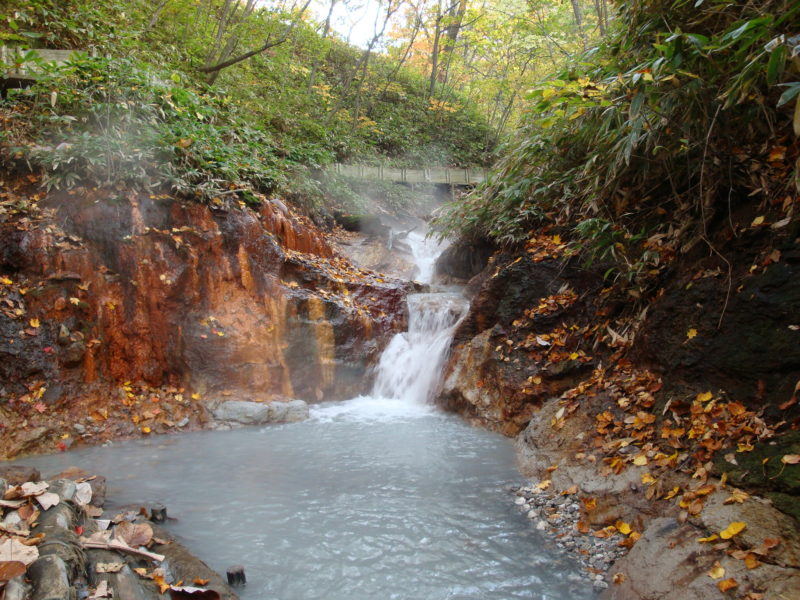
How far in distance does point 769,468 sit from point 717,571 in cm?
72

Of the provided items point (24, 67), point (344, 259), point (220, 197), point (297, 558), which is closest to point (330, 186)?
point (344, 259)

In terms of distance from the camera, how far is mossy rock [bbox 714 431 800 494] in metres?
2.65

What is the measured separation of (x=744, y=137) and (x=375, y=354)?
5.81 meters

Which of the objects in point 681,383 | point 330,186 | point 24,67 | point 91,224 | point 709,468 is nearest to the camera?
point 709,468

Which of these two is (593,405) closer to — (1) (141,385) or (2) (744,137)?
(2) (744,137)

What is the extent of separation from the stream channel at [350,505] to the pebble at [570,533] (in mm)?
86

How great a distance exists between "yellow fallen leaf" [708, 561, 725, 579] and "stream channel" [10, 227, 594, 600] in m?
0.73

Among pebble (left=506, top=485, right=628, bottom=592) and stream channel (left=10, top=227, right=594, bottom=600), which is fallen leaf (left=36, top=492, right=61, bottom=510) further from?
pebble (left=506, top=485, right=628, bottom=592)

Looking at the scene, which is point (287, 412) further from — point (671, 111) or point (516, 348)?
point (671, 111)

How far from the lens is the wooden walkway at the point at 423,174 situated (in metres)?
15.8

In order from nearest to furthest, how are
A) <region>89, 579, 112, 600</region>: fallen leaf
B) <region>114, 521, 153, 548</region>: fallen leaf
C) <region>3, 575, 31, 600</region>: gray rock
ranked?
<region>3, 575, 31, 600</region>: gray rock → <region>89, 579, 112, 600</region>: fallen leaf → <region>114, 521, 153, 548</region>: fallen leaf

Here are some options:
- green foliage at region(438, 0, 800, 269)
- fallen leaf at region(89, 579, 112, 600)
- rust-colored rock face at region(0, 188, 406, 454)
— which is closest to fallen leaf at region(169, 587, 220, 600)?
fallen leaf at region(89, 579, 112, 600)

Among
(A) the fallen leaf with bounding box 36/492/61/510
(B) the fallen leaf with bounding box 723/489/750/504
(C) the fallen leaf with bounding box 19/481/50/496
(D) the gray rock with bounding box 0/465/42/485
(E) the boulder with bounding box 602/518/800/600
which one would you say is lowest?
(D) the gray rock with bounding box 0/465/42/485

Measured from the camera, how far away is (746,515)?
2689mm
